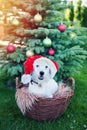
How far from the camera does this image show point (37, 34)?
4754 millimetres

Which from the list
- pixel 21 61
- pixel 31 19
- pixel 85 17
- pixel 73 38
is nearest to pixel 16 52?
pixel 21 61

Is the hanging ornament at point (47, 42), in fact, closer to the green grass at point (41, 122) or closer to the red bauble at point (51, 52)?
the red bauble at point (51, 52)

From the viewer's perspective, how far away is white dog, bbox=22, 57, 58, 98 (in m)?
3.92

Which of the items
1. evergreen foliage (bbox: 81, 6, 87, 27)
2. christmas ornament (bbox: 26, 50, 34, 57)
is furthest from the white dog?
evergreen foliage (bbox: 81, 6, 87, 27)

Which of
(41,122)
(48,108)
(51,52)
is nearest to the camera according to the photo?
(48,108)

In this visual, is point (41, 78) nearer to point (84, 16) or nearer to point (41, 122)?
point (41, 122)

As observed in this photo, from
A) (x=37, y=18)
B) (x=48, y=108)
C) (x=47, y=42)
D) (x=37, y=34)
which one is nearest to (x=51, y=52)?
(x=47, y=42)

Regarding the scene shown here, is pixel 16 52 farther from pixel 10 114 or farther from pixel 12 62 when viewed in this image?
pixel 10 114

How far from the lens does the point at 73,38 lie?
504 cm

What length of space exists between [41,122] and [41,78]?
54 cm

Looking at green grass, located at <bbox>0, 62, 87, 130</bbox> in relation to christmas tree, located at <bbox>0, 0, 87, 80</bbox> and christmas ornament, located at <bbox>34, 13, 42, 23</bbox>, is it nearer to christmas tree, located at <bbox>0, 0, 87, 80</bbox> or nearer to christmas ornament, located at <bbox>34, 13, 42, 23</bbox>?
christmas tree, located at <bbox>0, 0, 87, 80</bbox>

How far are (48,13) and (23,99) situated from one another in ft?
5.08

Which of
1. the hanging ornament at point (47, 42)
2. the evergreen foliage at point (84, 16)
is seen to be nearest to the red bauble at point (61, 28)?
the hanging ornament at point (47, 42)

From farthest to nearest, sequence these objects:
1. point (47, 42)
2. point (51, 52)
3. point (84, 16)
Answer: point (84, 16)
point (51, 52)
point (47, 42)
